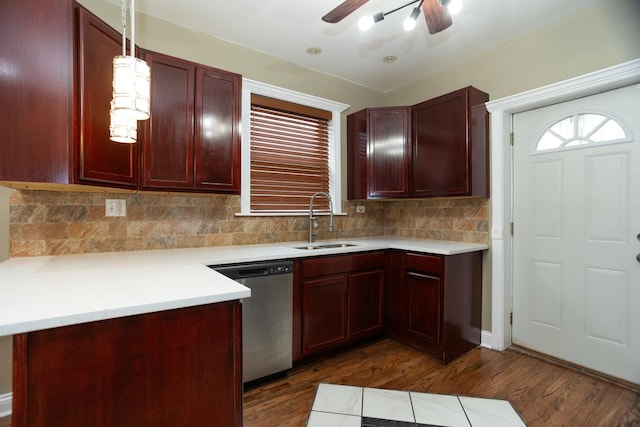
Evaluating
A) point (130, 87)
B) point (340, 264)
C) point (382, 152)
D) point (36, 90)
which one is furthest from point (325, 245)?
point (36, 90)

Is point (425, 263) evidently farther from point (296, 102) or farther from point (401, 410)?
point (296, 102)

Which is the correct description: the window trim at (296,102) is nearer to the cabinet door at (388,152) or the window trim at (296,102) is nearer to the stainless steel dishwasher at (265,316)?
the cabinet door at (388,152)

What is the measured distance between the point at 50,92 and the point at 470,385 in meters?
2.98

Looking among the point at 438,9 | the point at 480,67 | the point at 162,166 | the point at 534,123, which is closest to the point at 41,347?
the point at 162,166

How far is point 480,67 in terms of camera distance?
9.45 ft

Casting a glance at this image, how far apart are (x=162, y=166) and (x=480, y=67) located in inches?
112

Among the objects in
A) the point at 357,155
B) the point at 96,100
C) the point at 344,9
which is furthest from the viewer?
the point at 357,155

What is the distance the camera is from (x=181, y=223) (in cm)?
252

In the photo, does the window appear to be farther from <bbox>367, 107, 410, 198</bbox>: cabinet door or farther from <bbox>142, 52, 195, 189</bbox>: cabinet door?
<bbox>142, 52, 195, 189</bbox>: cabinet door

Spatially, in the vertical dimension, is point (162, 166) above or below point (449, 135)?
below

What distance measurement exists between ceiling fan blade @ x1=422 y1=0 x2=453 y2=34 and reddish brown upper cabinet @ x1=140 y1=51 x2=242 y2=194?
55.6 inches

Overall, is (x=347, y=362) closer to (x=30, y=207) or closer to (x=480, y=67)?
(x=30, y=207)

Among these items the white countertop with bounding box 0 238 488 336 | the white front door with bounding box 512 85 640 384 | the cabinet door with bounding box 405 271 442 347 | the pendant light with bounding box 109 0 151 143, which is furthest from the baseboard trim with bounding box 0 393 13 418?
the white front door with bounding box 512 85 640 384

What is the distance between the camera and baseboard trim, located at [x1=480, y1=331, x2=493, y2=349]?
9.11 feet
